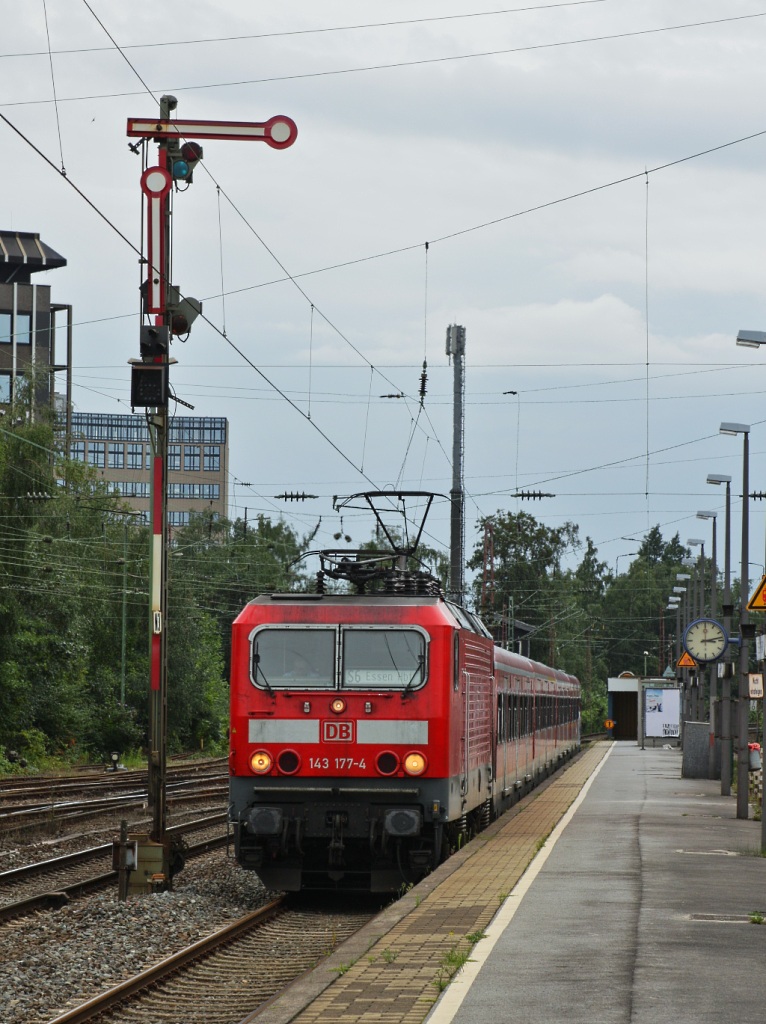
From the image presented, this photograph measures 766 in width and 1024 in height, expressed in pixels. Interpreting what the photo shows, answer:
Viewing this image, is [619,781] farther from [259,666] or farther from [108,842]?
[259,666]

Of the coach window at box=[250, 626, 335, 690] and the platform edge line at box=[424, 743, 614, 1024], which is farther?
the coach window at box=[250, 626, 335, 690]

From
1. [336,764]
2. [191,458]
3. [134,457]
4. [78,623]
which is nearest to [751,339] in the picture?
[336,764]

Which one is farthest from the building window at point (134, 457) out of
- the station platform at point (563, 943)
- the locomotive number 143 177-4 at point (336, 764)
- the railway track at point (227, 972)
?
the railway track at point (227, 972)

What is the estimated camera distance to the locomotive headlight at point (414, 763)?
14.7 meters

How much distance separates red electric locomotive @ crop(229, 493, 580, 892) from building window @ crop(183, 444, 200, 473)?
6389 inches

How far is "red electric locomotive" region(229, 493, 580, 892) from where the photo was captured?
1463cm

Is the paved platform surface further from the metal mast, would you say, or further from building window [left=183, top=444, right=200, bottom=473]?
building window [left=183, top=444, right=200, bottom=473]

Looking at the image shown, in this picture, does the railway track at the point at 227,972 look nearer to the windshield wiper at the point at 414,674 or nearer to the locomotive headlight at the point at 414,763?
the locomotive headlight at the point at 414,763

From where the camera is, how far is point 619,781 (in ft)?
108

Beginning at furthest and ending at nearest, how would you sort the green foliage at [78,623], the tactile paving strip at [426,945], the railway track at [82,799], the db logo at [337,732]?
1. the green foliage at [78,623]
2. the railway track at [82,799]
3. the db logo at [337,732]
4. the tactile paving strip at [426,945]

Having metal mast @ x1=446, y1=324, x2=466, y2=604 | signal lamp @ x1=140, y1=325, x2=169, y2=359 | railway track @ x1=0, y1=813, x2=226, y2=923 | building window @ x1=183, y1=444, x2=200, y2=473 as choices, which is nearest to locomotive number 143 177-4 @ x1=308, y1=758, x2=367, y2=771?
railway track @ x1=0, y1=813, x2=226, y2=923

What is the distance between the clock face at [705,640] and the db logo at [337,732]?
51.8 feet

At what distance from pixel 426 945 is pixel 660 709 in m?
54.8

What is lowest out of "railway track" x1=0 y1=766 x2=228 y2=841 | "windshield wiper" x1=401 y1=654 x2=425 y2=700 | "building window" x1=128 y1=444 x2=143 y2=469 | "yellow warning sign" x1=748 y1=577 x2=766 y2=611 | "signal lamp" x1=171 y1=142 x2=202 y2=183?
"railway track" x1=0 y1=766 x2=228 y2=841
